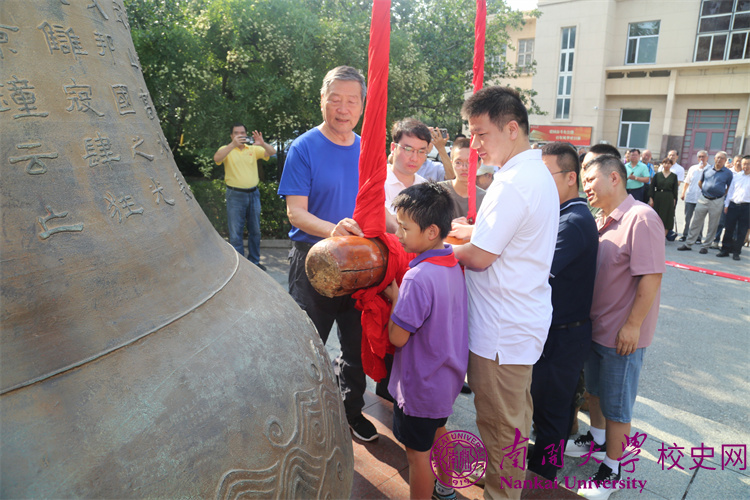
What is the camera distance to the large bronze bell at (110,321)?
2.71ft

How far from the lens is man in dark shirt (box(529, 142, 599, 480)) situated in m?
2.39

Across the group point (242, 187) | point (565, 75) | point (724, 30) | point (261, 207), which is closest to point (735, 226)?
point (261, 207)

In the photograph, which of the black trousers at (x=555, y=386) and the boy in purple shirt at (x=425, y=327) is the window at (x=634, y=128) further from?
the boy in purple shirt at (x=425, y=327)

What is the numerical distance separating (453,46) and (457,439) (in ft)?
31.3

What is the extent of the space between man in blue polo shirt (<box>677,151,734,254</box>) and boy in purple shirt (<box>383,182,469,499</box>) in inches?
334

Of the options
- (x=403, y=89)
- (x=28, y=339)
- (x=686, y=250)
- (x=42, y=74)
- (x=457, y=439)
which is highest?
(x=403, y=89)

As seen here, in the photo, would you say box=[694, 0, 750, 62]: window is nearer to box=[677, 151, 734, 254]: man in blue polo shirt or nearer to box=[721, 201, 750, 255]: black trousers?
box=[677, 151, 734, 254]: man in blue polo shirt

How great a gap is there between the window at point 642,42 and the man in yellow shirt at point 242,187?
2236 cm

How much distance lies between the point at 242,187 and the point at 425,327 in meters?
5.02

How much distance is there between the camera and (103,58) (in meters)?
1.02

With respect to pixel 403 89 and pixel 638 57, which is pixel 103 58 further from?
pixel 638 57

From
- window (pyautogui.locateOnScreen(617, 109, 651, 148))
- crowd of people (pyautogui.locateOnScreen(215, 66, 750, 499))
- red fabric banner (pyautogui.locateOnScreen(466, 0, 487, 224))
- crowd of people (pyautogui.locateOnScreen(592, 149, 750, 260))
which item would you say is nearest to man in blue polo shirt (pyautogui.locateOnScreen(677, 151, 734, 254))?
crowd of people (pyautogui.locateOnScreen(592, 149, 750, 260))

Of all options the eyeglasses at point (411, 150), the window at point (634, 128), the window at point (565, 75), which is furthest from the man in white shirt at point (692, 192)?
the window at point (565, 75)

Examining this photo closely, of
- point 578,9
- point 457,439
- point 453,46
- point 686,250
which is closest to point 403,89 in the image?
point 453,46
